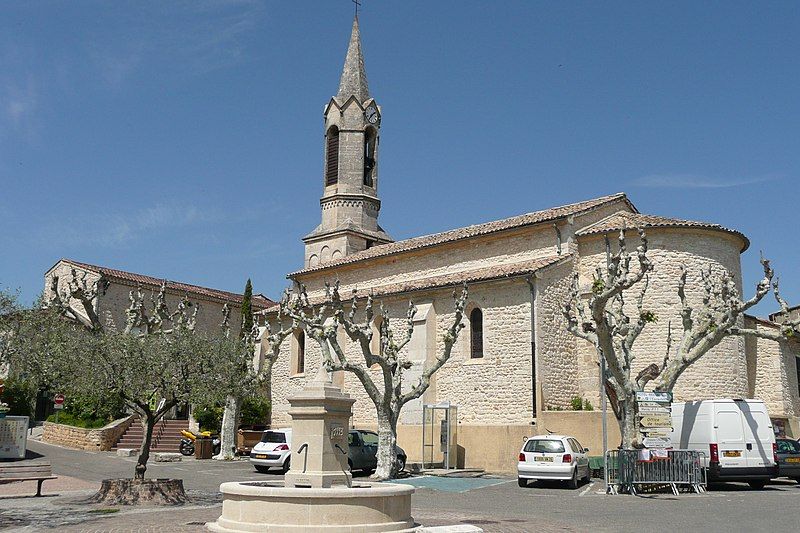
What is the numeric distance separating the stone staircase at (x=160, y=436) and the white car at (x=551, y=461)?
17.3 meters

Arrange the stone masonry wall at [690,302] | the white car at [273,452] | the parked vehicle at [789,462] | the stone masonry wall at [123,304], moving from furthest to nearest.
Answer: the stone masonry wall at [123,304], the stone masonry wall at [690,302], the white car at [273,452], the parked vehicle at [789,462]

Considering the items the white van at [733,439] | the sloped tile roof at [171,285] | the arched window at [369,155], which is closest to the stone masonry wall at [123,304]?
the sloped tile roof at [171,285]

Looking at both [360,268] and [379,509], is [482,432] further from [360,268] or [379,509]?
[379,509]

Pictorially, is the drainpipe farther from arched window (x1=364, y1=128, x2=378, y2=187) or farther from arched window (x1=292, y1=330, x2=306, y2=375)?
arched window (x1=364, y1=128, x2=378, y2=187)

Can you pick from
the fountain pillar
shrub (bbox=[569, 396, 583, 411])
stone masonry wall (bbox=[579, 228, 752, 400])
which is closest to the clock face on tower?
stone masonry wall (bbox=[579, 228, 752, 400])

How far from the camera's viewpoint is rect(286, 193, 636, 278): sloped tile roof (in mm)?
28734

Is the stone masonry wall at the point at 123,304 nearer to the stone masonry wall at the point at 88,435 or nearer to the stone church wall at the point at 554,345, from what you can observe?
the stone masonry wall at the point at 88,435

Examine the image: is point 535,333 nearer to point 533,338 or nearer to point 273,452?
point 533,338

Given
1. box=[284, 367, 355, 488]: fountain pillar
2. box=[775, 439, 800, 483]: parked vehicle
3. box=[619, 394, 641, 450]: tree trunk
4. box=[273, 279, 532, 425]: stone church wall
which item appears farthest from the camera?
box=[273, 279, 532, 425]: stone church wall

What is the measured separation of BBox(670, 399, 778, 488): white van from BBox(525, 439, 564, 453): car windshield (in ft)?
10.8

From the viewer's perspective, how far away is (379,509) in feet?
31.9

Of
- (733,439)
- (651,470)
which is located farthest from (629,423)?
(733,439)

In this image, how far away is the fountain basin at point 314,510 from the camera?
9438mm

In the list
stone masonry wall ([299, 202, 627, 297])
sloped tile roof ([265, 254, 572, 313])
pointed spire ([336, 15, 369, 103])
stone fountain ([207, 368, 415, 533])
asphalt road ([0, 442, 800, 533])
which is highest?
pointed spire ([336, 15, 369, 103])
